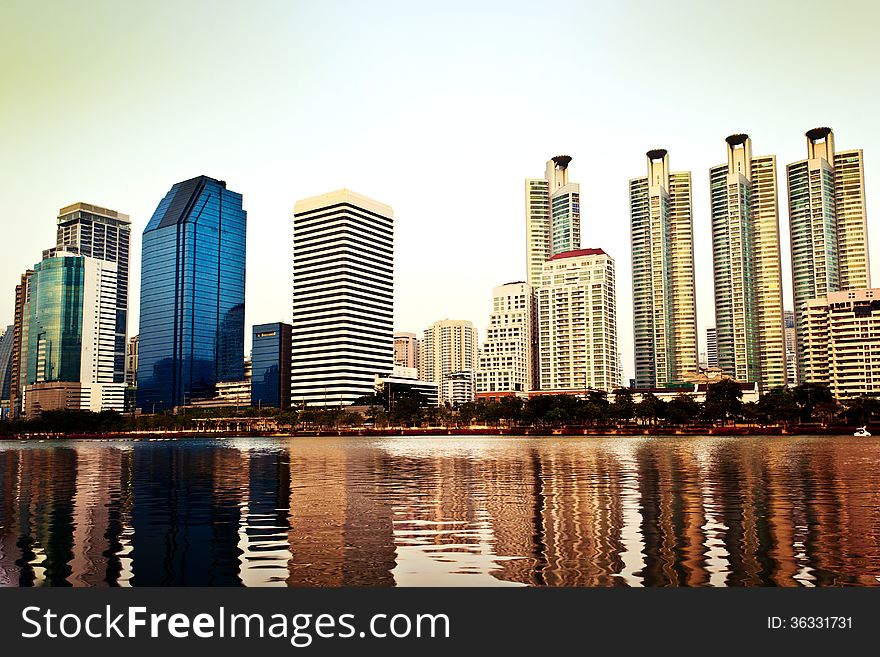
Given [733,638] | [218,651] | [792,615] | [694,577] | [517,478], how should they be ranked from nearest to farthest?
1. [218,651]
2. [733,638]
3. [792,615]
4. [694,577]
5. [517,478]

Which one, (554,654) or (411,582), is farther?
(411,582)

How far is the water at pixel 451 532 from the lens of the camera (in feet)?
74.5

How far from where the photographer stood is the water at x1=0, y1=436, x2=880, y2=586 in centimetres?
2272

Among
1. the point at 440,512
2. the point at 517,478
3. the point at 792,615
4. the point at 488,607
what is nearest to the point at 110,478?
the point at 517,478

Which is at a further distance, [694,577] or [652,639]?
[694,577]

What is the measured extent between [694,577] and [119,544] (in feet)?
68.1

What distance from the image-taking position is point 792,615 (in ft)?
56.9

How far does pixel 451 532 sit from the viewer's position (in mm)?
31281

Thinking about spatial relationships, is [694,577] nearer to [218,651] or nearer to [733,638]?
[733,638]

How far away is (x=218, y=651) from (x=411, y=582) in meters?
7.76

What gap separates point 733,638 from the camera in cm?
1603

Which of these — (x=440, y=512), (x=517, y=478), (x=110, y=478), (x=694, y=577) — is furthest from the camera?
(x=110, y=478)

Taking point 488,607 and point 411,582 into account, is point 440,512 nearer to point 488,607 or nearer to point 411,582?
point 411,582

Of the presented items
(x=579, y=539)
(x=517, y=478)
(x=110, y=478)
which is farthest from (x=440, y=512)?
(x=110, y=478)
